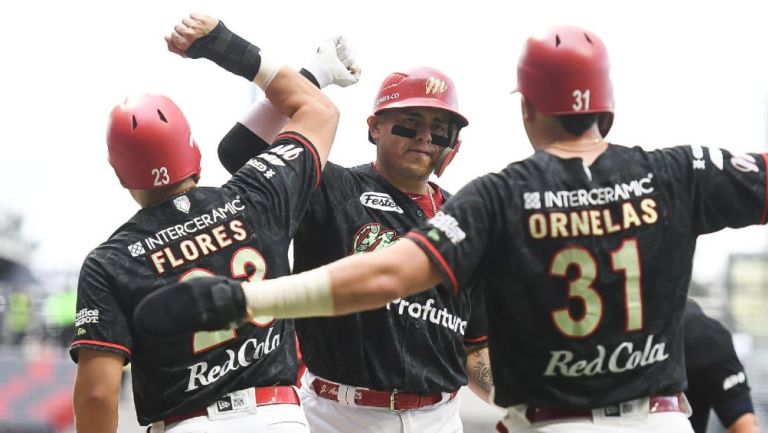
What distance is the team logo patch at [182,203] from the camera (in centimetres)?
430

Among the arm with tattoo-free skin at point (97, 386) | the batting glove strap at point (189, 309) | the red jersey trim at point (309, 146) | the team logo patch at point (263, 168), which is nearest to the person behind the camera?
the batting glove strap at point (189, 309)

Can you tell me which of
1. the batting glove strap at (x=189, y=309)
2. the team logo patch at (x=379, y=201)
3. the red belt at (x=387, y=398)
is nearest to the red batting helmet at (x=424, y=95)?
the team logo patch at (x=379, y=201)

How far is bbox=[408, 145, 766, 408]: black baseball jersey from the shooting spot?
3357mm

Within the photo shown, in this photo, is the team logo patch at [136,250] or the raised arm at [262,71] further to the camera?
the raised arm at [262,71]

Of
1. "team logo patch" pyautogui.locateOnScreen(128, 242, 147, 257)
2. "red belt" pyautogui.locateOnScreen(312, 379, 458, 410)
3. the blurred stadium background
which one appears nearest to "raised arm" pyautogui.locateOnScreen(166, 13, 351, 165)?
"team logo patch" pyautogui.locateOnScreen(128, 242, 147, 257)

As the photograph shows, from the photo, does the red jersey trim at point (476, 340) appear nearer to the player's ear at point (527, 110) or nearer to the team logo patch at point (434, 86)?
the team logo patch at point (434, 86)

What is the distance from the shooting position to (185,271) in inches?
164

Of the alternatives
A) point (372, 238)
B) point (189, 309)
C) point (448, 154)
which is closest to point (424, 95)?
point (448, 154)

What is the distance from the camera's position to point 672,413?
3486 millimetres

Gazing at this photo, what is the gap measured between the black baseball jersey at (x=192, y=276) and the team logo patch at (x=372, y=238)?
63cm

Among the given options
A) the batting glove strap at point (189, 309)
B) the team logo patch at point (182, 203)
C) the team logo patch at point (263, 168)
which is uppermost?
the team logo patch at point (263, 168)

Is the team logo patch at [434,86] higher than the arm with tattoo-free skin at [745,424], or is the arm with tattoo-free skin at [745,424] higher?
the team logo patch at [434,86]

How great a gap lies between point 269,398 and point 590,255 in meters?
1.66

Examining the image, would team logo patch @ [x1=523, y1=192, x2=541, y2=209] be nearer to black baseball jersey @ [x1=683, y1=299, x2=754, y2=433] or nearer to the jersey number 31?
the jersey number 31
